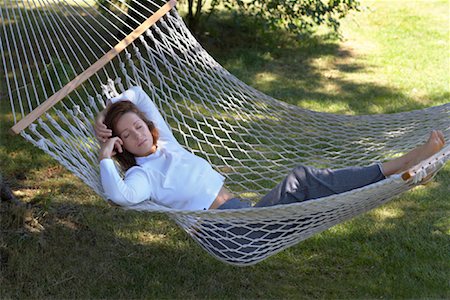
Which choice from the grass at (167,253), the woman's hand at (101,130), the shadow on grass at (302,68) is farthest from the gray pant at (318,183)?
the shadow on grass at (302,68)

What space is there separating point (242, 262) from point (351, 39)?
391 centimetres

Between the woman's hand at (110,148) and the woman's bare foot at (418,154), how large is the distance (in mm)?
975

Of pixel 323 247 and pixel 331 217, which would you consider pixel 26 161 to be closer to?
pixel 323 247

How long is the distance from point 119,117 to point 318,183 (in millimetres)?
790

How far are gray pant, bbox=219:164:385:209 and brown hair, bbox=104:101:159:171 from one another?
532mm

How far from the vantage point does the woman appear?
2416 mm

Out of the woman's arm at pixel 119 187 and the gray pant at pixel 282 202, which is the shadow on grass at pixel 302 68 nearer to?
the gray pant at pixel 282 202

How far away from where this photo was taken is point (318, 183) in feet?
8.16

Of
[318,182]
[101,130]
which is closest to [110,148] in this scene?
[101,130]

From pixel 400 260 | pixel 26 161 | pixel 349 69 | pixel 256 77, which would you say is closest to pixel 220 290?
pixel 400 260

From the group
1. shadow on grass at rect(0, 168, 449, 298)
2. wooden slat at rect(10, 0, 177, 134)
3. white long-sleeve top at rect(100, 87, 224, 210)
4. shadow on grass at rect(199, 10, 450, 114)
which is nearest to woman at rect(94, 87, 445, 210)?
white long-sleeve top at rect(100, 87, 224, 210)

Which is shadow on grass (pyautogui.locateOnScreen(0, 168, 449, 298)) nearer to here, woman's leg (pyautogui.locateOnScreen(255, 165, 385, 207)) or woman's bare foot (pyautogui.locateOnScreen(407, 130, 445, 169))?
woman's leg (pyautogui.locateOnScreen(255, 165, 385, 207))

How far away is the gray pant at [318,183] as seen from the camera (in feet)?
8.05

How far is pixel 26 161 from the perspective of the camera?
147 inches
